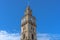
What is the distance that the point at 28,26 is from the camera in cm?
7500

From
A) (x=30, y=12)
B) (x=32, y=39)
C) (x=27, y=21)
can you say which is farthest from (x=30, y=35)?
(x=30, y=12)

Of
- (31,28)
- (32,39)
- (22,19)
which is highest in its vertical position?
(22,19)

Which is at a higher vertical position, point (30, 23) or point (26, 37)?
point (30, 23)

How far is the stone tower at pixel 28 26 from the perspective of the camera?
73694 millimetres

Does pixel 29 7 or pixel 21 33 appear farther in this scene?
pixel 29 7

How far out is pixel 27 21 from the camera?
76250mm

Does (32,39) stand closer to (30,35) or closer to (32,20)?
(30,35)

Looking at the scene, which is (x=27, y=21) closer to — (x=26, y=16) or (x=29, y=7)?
(x=26, y=16)

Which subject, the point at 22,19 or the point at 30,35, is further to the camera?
the point at 22,19

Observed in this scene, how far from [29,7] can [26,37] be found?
16.0 meters

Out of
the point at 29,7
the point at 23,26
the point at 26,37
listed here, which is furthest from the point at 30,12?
the point at 26,37

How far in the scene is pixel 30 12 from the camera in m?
80.8

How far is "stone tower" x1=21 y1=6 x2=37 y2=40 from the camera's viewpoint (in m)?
73.7

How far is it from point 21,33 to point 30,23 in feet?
19.3
